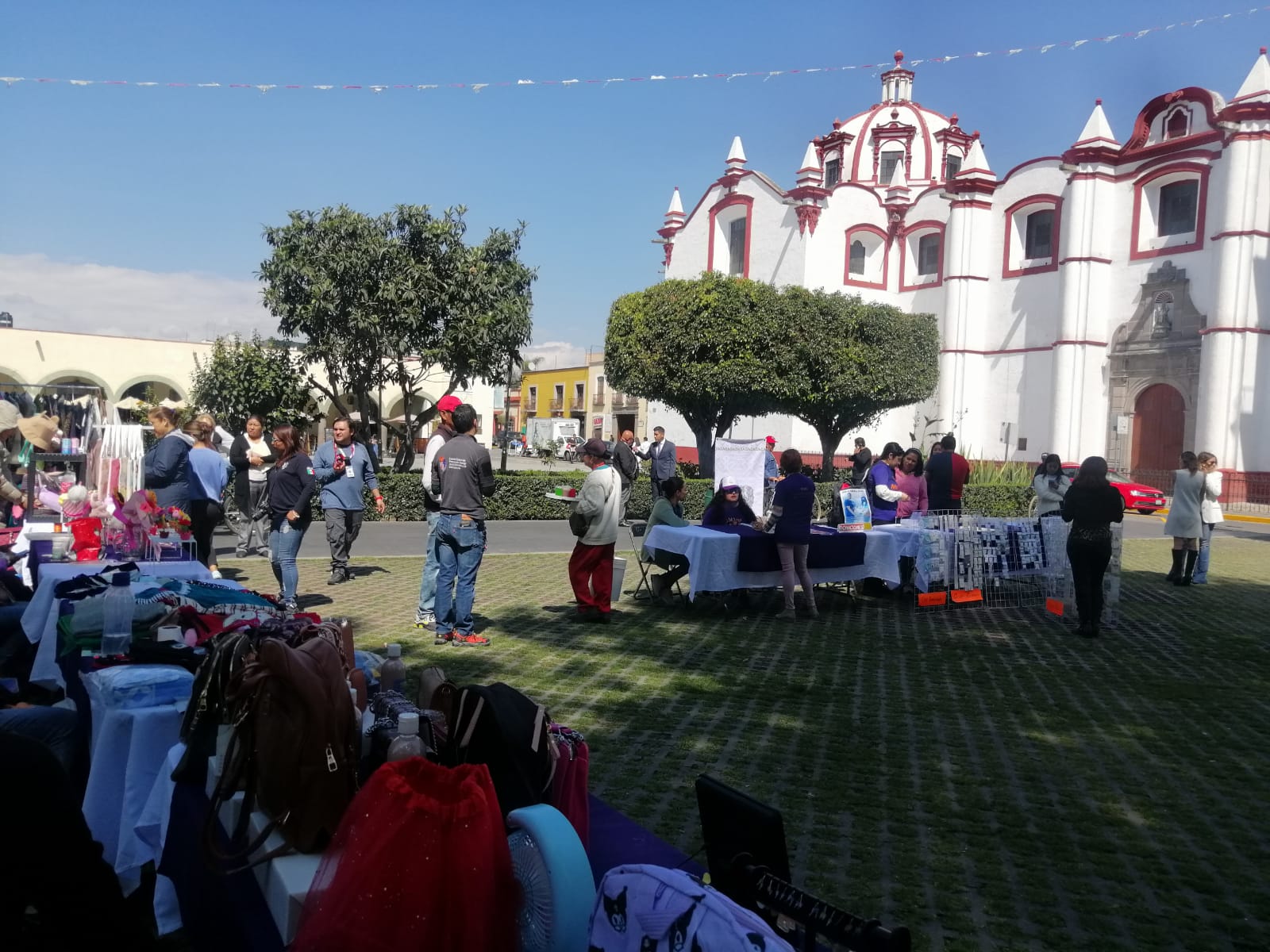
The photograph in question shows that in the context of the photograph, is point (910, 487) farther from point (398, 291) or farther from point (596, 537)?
point (398, 291)

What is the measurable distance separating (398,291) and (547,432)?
46.4 meters

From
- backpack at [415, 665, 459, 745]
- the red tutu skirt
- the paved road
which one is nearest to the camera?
the red tutu skirt

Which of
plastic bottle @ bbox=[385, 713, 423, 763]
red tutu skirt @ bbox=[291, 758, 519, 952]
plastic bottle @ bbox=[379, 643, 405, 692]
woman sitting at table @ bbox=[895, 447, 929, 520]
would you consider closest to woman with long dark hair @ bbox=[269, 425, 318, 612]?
plastic bottle @ bbox=[379, 643, 405, 692]

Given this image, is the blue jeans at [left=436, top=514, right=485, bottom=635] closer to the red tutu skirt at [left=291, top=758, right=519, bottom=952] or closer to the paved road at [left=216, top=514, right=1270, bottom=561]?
the paved road at [left=216, top=514, right=1270, bottom=561]

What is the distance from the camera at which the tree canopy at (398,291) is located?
65.3 feet

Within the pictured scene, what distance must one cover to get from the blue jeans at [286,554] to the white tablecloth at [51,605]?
7.29 feet

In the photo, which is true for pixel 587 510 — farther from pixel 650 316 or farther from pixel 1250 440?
pixel 1250 440

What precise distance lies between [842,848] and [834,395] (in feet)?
78.6

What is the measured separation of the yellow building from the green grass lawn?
62945 mm

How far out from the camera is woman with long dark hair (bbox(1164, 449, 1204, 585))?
1290 centimetres

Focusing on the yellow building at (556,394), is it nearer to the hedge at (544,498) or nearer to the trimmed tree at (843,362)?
the trimmed tree at (843,362)

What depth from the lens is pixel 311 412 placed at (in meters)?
26.0

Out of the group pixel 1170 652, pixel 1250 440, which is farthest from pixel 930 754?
pixel 1250 440

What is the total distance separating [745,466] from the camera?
52.3 feet
